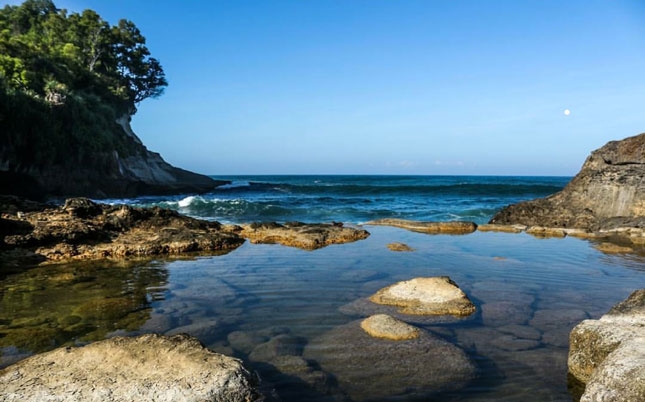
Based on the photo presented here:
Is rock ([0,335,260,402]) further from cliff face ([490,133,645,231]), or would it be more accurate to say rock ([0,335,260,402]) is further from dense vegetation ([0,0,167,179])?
dense vegetation ([0,0,167,179])

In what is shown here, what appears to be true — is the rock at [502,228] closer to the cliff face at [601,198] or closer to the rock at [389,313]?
the cliff face at [601,198]

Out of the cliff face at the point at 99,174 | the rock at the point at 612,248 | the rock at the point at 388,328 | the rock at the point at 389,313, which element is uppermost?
the cliff face at the point at 99,174

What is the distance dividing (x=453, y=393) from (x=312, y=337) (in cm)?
197

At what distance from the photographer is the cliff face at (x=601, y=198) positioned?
16562mm

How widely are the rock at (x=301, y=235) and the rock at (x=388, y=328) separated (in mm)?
6862

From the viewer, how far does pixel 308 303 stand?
7.05m

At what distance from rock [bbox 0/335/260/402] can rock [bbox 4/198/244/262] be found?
7.24 metres

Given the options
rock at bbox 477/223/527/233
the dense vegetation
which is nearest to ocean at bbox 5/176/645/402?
rock at bbox 477/223/527/233

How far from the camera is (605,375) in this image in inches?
144

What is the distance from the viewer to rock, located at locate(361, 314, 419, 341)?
540 cm

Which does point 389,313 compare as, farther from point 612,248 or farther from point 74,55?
point 74,55

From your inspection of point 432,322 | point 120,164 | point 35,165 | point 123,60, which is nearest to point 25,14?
point 123,60

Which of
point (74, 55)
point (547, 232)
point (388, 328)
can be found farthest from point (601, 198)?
point (74, 55)

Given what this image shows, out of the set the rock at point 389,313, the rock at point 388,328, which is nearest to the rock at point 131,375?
the rock at point 388,328
